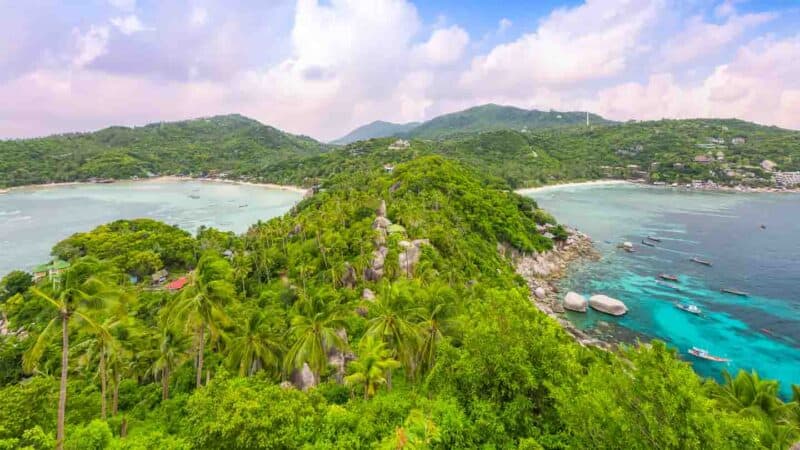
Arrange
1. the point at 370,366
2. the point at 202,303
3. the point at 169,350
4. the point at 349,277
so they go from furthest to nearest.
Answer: the point at 349,277 → the point at 169,350 → the point at 202,303 → the point at 370,366

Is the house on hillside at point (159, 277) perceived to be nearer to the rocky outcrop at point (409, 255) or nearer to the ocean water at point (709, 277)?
the rocky outcrop at point (409, 255)

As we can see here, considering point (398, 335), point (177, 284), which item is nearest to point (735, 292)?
point (398, 335)

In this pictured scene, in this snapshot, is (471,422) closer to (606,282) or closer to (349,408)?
(349,408)

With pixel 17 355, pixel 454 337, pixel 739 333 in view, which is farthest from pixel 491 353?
pixel 739 333

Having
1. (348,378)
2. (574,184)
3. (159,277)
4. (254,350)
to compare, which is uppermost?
(574,184)

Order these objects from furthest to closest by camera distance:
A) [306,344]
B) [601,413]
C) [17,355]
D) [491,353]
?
[17,355], [306,344], [491,353], [601,413]

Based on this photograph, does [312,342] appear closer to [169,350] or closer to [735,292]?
[169,350]

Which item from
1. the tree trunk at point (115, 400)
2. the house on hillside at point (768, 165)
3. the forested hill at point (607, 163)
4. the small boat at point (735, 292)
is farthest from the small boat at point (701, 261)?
the house on hillside at point (768, 165)
